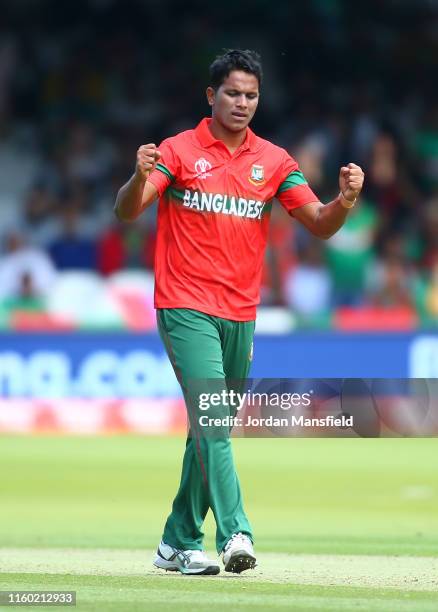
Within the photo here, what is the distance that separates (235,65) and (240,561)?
1971mm

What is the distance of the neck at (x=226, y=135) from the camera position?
6.37 m

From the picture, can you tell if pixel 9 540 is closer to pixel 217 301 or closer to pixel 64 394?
pixel 217 301

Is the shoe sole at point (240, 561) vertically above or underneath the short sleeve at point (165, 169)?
underneath

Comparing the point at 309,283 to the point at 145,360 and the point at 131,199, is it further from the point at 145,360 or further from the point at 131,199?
the point at 131,199

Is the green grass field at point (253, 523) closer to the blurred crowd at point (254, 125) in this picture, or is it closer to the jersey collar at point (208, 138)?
the jersey collar at point (208, 138)

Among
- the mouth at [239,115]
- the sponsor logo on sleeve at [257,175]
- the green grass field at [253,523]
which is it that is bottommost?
the green grass field at [253,523]

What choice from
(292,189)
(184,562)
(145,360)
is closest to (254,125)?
(145,360)

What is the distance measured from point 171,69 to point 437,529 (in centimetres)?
1080

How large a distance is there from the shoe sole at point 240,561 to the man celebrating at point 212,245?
0.93 feet

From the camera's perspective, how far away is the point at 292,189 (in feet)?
21.3

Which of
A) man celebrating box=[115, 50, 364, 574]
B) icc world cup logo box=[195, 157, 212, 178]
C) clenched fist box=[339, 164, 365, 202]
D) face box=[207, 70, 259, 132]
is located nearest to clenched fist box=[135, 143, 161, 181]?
man celebrating box=[115, 50, 364, 574]

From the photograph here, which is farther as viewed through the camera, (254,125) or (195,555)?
(254,125)

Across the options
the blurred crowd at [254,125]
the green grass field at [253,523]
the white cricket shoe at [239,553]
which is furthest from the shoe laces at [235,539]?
the blurred crowd at [254,125]

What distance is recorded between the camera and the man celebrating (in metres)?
6.18
